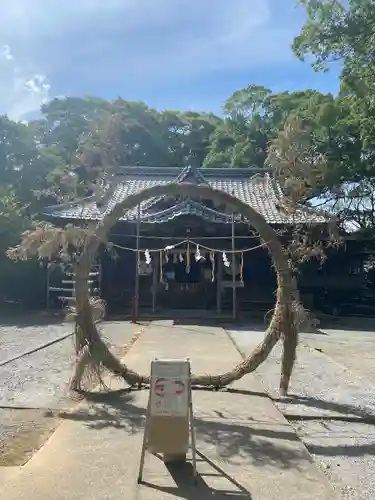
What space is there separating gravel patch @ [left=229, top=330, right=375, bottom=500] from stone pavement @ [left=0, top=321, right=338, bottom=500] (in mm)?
266

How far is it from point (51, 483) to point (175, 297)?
624 inches

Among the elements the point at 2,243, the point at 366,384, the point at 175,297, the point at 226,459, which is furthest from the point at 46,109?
the point at 226,459

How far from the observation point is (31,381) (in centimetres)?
770

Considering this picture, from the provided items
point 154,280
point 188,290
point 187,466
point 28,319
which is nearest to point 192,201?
point 154,280

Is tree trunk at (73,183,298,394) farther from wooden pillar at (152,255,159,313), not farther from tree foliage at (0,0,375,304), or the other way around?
wooden pillar at (152,255,159,313)

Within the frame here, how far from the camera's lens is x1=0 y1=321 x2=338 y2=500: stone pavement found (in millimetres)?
3703

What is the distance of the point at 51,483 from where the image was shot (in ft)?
12.4

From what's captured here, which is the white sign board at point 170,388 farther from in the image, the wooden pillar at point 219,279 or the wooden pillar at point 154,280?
the wooden pillar at point 219,279

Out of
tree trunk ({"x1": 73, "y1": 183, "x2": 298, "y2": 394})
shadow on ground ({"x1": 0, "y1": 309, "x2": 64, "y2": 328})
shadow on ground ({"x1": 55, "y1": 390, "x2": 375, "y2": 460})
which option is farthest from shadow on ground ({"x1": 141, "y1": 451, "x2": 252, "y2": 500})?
shadow on ground ({"x1": 0, "y1": 309, "x2": 64, "y2": 328})

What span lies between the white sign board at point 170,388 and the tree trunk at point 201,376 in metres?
2.20

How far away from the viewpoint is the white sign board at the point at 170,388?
13.6 feet

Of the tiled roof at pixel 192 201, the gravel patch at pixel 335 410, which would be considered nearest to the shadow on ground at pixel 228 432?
the gravel patch at pixel 335 410

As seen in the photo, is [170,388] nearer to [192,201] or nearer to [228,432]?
[228,432]

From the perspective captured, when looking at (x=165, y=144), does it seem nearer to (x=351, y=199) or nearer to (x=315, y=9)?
(x=351, y=199)
